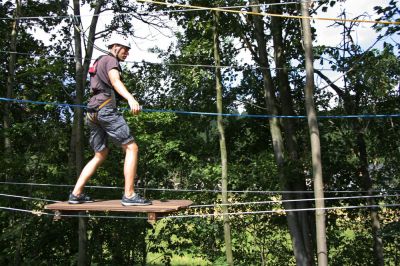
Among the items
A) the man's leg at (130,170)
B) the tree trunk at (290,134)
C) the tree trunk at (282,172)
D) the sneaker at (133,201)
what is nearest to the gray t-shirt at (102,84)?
the man's leg at (130,170)

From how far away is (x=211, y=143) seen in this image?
1170 cm

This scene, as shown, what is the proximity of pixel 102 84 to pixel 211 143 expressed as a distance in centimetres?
776

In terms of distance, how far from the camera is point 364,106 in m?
9.91

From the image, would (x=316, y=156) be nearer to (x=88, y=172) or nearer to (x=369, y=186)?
(x=88, y=172)

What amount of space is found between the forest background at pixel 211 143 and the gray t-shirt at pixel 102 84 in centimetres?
490

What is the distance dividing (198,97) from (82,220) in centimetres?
420

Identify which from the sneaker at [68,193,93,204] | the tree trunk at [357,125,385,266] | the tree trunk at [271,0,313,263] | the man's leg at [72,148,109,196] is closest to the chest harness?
the man's leg at [72,148,109,196]

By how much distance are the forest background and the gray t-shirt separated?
16.1 ft

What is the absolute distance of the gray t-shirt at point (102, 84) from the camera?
4016mm

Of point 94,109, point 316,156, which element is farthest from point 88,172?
point 316,156

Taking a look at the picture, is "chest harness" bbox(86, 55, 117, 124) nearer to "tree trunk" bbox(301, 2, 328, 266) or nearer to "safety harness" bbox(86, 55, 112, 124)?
"safety harness" bbox(86, 55, 112, 124)

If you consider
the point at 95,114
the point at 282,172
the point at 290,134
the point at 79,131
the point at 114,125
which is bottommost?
the point at 282,172

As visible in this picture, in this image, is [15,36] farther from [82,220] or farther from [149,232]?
[149,232]

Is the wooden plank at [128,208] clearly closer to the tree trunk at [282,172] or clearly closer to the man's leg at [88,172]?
the man's leg at [88,172]
